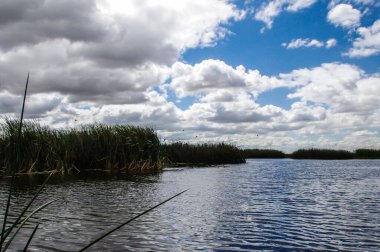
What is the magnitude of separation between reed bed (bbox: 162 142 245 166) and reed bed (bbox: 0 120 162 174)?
10.3m

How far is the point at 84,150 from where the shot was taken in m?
24.1

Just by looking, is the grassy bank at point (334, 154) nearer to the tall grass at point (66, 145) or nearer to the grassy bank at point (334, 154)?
the grassy bank at point (334, 154)

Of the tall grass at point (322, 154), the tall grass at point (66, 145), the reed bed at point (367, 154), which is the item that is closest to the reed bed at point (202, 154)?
the tall grass at point (66, 145)

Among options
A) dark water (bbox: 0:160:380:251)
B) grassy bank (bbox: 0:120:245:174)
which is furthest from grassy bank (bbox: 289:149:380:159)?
dark water (bbox: 0:160:380:251)

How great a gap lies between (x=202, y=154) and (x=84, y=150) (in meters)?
18.0

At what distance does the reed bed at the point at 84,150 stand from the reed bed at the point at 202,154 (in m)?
10.3

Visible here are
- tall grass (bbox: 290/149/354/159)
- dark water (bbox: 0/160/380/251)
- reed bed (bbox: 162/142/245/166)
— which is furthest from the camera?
tall grass (bbox: 290/149/354/159)

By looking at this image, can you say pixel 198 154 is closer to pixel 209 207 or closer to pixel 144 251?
pixel 209 207

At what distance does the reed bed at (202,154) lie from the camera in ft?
126

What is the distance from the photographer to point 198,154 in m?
39.8

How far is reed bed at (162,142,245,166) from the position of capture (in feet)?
126

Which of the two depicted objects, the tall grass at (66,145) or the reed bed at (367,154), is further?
the reed bed at (367,154)

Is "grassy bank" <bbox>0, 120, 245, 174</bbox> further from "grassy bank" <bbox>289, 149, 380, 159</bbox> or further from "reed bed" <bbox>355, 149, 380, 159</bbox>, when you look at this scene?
"reed bed" <bbox>355, 149, 380, 159</bbox>

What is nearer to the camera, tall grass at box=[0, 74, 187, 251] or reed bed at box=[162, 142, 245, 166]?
tall grass at box=[0, 74, 187, 251]
